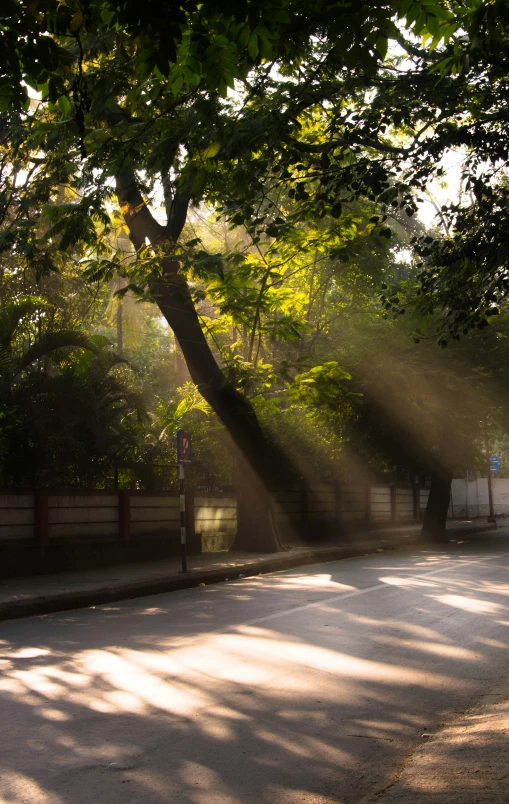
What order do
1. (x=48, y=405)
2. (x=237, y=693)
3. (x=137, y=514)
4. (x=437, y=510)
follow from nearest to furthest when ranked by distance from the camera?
(x=237, y=693)
(x=48, y=405)
(x=137, y=514)
(x=437, y=510)

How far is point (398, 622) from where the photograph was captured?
978cm

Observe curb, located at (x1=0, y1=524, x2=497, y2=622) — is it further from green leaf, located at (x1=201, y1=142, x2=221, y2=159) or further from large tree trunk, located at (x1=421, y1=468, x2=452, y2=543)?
green leaf, located at (x1=201, y1=142, x2=221, y2=159)

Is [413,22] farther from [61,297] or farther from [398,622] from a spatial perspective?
[61,297]

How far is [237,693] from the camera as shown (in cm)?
632

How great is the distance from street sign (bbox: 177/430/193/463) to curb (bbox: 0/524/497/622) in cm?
200

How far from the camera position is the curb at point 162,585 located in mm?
11305

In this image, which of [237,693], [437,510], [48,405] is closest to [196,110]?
[237,693]

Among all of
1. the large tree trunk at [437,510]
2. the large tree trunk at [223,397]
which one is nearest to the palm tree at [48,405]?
the large tree trunk at [223,397]

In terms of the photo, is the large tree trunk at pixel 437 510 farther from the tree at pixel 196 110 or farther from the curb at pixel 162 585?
the tree at pixel 196 110

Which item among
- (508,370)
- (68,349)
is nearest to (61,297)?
(68,349)

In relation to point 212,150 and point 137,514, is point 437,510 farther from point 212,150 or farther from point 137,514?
point 212,150

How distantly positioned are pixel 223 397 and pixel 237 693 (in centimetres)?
1274

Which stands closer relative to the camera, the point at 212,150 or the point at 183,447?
the point at 212,150

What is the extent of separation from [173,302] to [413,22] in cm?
1333
